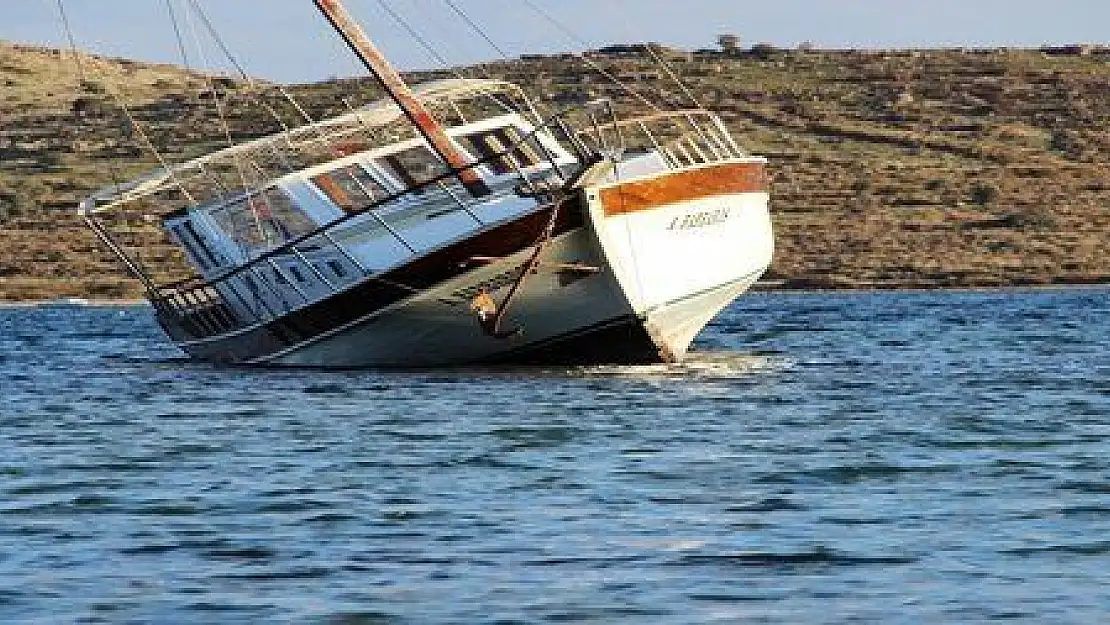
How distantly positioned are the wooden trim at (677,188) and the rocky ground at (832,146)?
3381 centimetres

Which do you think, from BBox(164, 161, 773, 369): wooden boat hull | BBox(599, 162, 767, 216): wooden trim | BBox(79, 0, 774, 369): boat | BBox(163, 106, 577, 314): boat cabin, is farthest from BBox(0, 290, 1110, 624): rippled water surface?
BBox(599, 162, 767, 216): wooden trim

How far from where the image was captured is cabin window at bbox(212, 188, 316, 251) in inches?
1467

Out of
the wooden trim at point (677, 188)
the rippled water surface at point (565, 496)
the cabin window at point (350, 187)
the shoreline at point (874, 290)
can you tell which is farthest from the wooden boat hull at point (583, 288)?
the shoreline at point (874, 290)

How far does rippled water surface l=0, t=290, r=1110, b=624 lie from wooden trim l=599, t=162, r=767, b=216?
198cm

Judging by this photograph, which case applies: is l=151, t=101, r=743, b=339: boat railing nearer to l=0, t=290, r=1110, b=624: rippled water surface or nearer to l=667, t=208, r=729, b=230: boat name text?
l=667, t=208, r=729, b=230: boat name text

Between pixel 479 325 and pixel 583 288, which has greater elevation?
pixel 583 288

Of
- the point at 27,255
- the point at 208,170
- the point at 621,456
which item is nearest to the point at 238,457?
the point at 621,456

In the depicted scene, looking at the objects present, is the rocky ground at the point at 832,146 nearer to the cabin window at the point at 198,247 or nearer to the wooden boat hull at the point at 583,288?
the cabin window at the point at 198,247

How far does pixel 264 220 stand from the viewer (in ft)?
125

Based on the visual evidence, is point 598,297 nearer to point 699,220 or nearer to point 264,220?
point 699,220

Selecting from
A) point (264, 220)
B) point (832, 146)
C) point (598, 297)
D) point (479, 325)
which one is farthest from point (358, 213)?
point (832, 146)

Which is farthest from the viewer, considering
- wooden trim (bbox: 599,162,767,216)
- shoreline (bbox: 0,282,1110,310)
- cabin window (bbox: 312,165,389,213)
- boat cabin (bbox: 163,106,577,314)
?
shoreline (bbox: 0,282,1110,310)

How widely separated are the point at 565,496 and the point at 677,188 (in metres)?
13.5

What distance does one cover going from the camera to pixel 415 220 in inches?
1398
